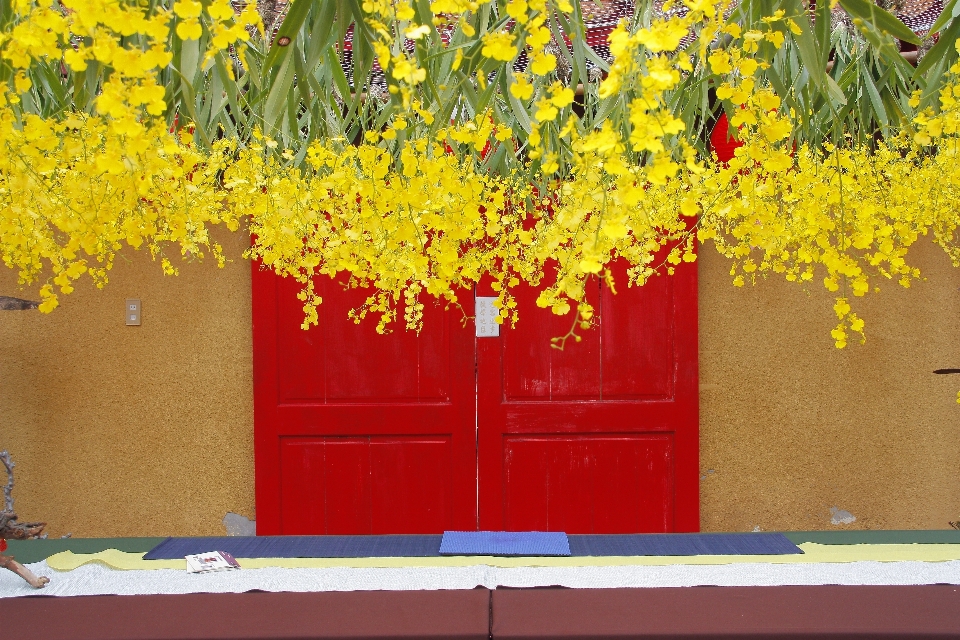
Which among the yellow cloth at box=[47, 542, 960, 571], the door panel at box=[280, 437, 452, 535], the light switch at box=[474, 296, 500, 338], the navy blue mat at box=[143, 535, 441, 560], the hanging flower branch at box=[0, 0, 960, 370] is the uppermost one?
the hanging flower branch at box=[0, 0, 960, 370]

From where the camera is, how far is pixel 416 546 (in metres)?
1.95

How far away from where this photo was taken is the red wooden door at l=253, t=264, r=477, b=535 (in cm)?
344

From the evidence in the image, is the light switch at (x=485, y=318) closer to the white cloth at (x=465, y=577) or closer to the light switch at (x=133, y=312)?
the light switch at (x=133, y=312)

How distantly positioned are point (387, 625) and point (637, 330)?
7.52 feet

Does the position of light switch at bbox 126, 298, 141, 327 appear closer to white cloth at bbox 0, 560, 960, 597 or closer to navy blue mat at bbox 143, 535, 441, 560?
navy blue mat at bbox 143, 535, 441, 560

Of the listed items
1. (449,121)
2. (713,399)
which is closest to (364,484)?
(713,399)

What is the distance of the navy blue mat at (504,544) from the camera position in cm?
188

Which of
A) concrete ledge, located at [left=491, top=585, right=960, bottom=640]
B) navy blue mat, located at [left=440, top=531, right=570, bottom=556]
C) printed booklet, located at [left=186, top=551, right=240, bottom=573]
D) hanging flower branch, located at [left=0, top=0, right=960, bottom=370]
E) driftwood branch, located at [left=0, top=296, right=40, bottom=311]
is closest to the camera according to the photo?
hanging flower branch, located at [left=0, top=0, right=960, bottom=370]

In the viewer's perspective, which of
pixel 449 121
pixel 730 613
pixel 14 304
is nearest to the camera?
pixel 730 613

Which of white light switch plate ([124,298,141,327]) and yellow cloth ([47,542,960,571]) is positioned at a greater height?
white light switch plate ([124,298,141,327])

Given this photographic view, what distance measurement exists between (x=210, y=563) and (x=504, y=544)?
70 cm

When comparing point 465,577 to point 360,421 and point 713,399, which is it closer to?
point 360,421

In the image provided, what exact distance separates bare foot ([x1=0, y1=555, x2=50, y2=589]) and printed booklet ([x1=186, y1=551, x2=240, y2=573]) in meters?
0.29

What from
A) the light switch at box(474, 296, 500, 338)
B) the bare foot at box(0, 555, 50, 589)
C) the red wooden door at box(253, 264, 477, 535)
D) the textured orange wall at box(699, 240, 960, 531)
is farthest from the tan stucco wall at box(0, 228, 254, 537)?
the textured orange wall at box(699, 240, 960, 531)
